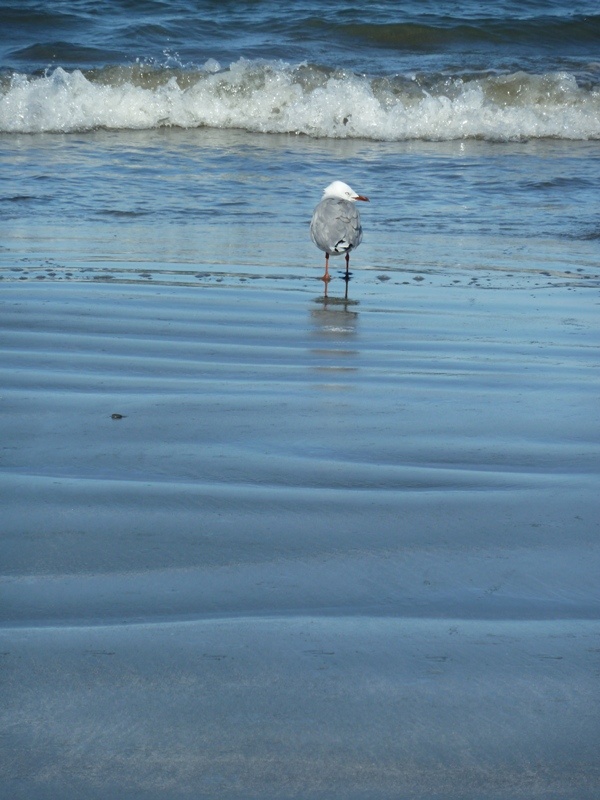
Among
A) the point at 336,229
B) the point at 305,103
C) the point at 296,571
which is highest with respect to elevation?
the point at 305,103

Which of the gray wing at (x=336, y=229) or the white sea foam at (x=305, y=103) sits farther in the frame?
the white sea foam at (x=305, y=103)

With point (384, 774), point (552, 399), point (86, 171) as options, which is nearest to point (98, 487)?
point (384, 774)

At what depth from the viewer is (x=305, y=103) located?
46.2 feet

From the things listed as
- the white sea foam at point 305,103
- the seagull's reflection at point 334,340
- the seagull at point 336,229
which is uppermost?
the white sea foam at point 305,103

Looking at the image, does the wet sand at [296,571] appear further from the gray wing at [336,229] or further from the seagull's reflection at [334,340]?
the gray wing at [336,229]

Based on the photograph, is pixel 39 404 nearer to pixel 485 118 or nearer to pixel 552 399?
pixel 552 399

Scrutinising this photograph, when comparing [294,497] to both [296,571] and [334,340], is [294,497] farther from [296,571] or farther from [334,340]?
[334,340]

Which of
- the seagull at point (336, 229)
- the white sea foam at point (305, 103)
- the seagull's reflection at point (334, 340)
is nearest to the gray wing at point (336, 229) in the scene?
the seagull at point (336, 229)

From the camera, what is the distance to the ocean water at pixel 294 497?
187cm

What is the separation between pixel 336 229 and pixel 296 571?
4.22m

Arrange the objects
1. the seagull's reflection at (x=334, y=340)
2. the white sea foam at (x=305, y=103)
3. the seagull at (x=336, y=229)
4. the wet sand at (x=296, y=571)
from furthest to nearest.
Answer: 1. the white sea foam at (x=305, y=103)
2. the seagull at (x=336, y=229)
3. the seagull's reflection at (x=334, y=340)
4. the wet sand at (x=296, y=571)

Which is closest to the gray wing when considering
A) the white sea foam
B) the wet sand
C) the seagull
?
the seagull

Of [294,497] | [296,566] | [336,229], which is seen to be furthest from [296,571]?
[336,229]

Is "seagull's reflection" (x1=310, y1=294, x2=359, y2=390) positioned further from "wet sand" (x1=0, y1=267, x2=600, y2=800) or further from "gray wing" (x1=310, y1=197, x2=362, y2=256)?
"gray wing" (x1=310, y1=197, x2=362, y2=256)
